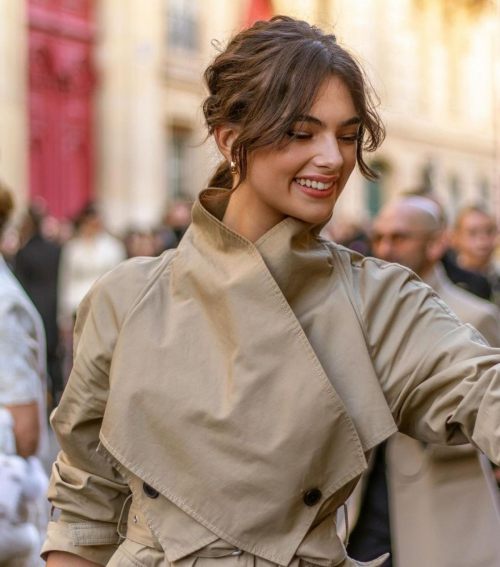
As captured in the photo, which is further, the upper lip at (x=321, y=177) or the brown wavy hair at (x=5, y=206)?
the brown wavy hair at (x=5, y=206)

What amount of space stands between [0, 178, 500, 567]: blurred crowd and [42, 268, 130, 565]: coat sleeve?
30.4 inches

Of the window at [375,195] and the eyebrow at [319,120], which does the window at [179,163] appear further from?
the eyebrow at [319,120]

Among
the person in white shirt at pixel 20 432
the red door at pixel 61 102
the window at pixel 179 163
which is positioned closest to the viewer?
the person in white shirt at pixel 20 432

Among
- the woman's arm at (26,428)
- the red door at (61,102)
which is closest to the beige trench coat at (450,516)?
the woman's arm at (26,428)

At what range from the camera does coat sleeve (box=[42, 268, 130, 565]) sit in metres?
2.23

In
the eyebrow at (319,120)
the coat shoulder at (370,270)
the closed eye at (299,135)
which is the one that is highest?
the eyebrow at (319,120)

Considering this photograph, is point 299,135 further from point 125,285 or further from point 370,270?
point 125,285

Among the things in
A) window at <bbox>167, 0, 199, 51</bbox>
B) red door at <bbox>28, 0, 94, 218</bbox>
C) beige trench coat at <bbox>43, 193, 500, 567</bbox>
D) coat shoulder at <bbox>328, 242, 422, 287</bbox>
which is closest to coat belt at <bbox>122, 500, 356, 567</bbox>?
beige trench coat at <bbox>43, 193, 500, 567</bbox>

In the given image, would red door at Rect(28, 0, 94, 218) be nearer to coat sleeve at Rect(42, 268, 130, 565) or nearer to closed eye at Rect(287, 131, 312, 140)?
coat sleeve at Rect(42, 268, 130, 565)

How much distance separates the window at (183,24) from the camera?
21641mm

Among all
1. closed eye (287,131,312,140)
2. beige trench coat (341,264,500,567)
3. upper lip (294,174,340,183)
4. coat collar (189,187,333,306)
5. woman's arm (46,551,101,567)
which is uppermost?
closed eye (287,131,312,140)

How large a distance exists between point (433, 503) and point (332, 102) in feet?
3.21

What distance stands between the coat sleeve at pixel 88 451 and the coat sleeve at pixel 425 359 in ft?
1.73

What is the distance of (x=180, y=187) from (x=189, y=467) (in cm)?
1952
